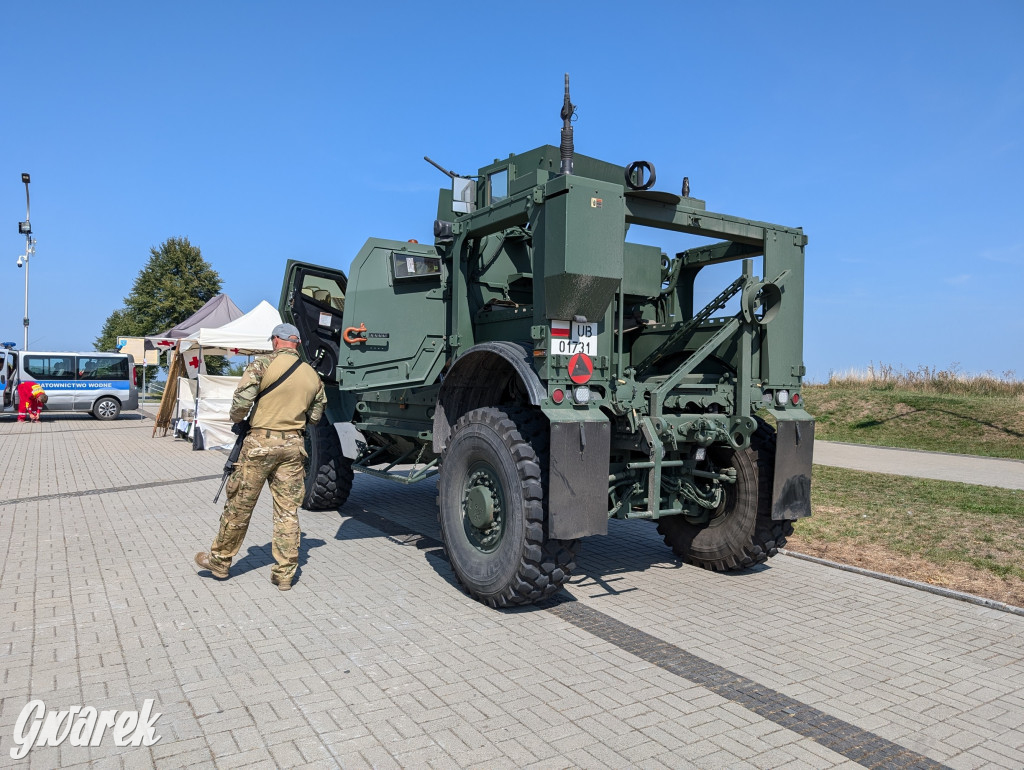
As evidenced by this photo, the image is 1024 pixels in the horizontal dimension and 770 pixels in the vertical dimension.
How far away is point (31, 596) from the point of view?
515 cm

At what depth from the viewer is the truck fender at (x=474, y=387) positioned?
5.34m

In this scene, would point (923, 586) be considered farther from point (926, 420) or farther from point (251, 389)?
point (926, 420)

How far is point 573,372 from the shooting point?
4695 millimetres

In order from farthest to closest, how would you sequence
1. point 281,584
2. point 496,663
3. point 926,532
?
point 926,532 < point 281,584 < point 496,663

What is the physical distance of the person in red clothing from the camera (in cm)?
2364

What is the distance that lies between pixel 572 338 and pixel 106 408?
25393 millimetres

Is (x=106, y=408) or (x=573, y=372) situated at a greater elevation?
(x=573, y=372)

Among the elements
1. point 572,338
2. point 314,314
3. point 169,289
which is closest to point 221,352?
point 314,314

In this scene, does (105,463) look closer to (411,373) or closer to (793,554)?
(411,373)

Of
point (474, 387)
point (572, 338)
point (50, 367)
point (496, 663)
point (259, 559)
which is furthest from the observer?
point (50, 367)

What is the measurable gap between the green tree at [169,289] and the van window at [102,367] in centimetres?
1982

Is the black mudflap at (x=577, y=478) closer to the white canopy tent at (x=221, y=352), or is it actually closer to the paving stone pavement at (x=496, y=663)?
the paving stone pavement at (x=496, y=663)

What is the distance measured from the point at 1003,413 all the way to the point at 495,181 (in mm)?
15515

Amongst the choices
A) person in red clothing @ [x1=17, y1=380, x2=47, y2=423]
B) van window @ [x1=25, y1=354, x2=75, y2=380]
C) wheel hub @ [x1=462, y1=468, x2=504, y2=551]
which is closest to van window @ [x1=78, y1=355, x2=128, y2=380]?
van window @ [x1=25, y1=354, x2=75, y2=380]
